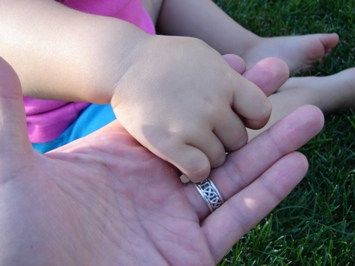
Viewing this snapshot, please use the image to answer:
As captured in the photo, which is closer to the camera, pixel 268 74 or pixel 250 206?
pixel 250 206

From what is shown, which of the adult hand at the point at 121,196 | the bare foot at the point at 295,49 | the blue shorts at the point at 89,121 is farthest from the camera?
the bare foot at the point at 295,49

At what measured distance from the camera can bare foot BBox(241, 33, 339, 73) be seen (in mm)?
1715

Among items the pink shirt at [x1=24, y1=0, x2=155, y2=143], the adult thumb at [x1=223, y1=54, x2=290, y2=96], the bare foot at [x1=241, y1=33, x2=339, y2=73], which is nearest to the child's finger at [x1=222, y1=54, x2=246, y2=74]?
the adult thumb at [x1=223, y1=54, x2=290, y2=96]

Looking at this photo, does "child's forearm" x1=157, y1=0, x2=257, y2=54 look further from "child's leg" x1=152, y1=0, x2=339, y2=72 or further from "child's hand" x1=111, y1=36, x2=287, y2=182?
"child's hand" x1=111, y1=36, x2=287, y2=182

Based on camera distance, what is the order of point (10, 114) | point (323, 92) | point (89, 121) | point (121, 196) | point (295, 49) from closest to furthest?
point (10, 114)
point (121, 196)
point (89, 121)
point (323, 92)
point (295, 49)

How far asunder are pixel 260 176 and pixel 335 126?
512mm

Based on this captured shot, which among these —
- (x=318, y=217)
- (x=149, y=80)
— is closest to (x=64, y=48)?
(x=149, y=80)

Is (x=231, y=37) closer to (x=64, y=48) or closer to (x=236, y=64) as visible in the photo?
(x=236, y=64)

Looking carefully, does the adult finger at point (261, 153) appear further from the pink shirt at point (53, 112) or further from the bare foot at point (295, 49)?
the bare foot at point (295, 49)

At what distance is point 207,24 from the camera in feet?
6.01

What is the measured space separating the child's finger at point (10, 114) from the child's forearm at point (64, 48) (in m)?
0.25

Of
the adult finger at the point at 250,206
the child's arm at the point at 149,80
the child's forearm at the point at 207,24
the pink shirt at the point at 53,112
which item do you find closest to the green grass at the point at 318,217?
the adult finger at the point at 250,206

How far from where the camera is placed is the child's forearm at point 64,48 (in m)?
1.06

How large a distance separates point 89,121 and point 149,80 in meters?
0.37
